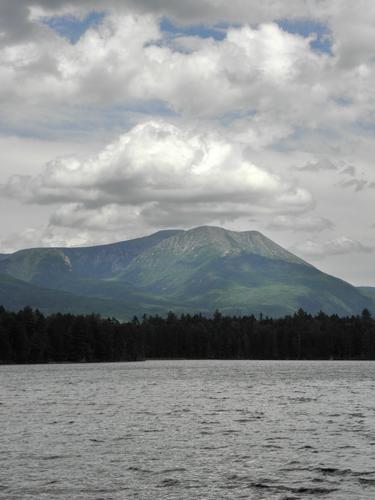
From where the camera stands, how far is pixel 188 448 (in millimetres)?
52000

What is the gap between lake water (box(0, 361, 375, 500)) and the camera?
38.1 meters

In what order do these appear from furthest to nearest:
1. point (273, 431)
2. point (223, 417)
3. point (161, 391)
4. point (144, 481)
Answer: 1. point (161, 391)
2. point (223, 417)
3. point (273, 431)
4. point (144, 481)

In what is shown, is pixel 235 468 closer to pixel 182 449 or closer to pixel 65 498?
pixel 182 449

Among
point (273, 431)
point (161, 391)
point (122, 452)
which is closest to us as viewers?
point (122, 452)

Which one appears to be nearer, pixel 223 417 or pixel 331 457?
pixel 331 457

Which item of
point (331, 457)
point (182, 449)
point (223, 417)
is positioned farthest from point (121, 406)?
point (331, 457)

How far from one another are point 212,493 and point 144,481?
16.1ft

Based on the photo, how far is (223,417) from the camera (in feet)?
239

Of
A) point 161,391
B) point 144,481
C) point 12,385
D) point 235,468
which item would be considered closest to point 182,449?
point 235,468

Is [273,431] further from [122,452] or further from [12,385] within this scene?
[12,385]

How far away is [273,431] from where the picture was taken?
201 feet

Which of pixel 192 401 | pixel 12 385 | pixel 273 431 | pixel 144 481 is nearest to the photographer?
pixel 144 481

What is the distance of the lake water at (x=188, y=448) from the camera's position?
3812 cm

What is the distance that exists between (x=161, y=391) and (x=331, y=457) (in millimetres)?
68071
